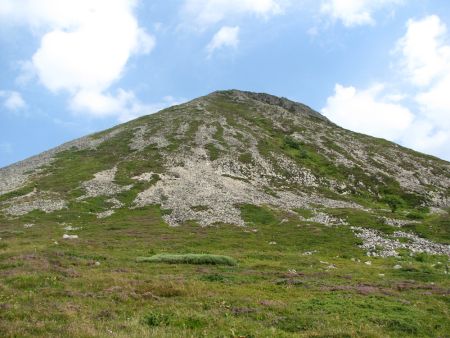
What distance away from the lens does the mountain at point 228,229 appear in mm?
21234

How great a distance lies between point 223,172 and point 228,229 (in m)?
34.8

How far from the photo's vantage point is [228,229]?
58.9 metres

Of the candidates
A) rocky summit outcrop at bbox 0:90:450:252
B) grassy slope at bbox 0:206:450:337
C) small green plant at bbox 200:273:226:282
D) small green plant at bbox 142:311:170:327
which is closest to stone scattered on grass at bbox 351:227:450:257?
rocky summit outcrop at bbox 0:90:450:252

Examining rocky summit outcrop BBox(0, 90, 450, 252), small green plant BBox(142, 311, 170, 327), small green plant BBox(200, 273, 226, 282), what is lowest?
small green plant BBox(142, 311, 170, 327)

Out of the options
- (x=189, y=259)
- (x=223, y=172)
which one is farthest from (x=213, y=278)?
(x=223, y=172)

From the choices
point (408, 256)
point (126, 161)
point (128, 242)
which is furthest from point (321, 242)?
point (126, 161)

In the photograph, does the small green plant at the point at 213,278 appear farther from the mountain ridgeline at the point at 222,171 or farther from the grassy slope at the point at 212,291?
the mountain ridgeline at the point at 222,171

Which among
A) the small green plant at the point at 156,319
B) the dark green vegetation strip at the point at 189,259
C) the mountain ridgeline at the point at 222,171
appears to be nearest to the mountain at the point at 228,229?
the small green plant at the point at 156,319

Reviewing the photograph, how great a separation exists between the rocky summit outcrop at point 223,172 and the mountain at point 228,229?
538mm

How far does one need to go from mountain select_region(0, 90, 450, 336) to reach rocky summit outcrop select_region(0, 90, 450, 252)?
21.2 inches

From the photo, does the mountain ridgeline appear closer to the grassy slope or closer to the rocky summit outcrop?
the rocky summit outcrop

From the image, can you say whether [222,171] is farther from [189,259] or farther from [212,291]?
[212,291]

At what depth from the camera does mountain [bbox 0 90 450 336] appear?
2123 cm

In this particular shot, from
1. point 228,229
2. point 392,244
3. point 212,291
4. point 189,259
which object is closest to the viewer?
point 212,291
